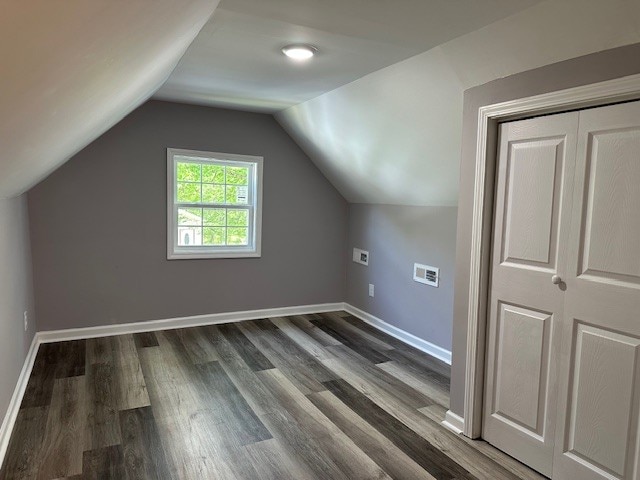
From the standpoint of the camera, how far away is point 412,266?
4.02 metres

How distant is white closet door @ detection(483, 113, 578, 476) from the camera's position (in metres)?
2.06

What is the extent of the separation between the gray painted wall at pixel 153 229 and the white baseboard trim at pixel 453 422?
2.55 meters

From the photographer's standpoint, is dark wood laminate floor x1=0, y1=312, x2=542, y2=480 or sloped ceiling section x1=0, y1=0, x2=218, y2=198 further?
dark wood laminate floor x1=0, y1=312, x2=542, y2=480

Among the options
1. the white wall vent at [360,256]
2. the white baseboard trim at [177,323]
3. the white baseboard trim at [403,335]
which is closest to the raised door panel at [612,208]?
the white baseboard trim at [403,335]

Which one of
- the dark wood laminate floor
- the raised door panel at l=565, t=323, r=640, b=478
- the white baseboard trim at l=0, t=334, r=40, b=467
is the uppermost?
the raised door panel at l=565, t=323, r=640, b=478

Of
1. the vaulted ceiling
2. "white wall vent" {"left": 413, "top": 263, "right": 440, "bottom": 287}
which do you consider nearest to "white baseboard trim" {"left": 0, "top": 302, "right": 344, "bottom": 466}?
the vaulted ceiling

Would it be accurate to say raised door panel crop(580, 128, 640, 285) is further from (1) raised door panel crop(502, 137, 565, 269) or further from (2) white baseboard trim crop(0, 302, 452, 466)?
(2) white baseboard trim crop(0, 302, 452, 466)

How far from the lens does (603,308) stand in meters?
1.89

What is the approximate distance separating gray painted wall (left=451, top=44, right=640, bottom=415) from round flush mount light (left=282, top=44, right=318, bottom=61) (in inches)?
36.1

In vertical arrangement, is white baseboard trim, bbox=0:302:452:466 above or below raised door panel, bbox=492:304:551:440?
below

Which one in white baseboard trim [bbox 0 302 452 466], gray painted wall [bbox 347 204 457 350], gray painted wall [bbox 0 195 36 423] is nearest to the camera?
gray painted wall [bbox 0 195 36 423]

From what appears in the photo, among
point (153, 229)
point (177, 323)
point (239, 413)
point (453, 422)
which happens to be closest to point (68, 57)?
point (239, 413)

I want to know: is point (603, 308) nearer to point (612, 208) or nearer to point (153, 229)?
point (612, 208)

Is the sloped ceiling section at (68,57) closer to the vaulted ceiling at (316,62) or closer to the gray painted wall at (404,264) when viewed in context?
the vaulted ceiling at (316,62)
